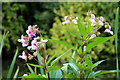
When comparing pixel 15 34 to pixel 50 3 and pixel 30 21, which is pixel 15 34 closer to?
pixel 30 21

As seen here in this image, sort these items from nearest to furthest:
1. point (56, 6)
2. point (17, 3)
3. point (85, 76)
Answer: point (85, 76) < point (56, 6) < point (17, 3)

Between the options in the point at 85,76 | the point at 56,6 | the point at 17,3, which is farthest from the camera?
the point at 17,3

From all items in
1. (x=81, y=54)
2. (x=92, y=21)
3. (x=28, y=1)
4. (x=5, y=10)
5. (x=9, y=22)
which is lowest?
(x=81, y=54)

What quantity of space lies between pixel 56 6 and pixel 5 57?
7.06ft

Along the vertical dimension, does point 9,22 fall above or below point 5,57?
above

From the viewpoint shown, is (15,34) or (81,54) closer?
(81,54)

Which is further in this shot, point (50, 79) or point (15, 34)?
point (15, 34)

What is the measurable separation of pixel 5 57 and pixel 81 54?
431 centimetres

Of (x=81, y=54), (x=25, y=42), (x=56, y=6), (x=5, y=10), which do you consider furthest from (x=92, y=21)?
(x=5, y=10)

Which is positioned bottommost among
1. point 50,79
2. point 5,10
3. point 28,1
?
point 50,79

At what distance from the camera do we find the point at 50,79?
2.10 ft

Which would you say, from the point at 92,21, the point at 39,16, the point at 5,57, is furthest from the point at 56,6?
the point at 92,21

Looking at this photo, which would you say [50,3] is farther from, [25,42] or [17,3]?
[25,42]

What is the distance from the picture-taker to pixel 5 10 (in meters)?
4.41
